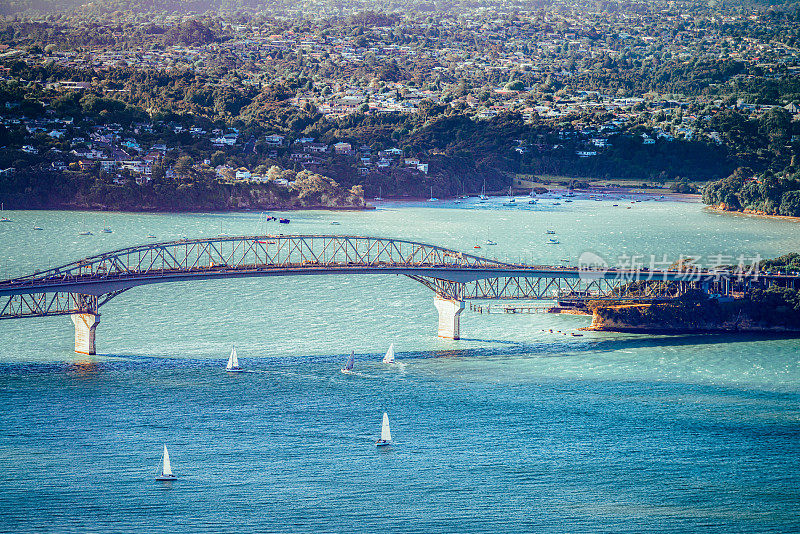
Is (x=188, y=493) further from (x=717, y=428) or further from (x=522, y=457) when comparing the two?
(x=717, y=428)

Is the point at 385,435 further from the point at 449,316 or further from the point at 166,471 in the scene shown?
the point at 449,316

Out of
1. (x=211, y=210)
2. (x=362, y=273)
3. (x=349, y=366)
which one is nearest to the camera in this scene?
(x=349, y=366)


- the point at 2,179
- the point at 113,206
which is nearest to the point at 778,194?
the point at 113,206

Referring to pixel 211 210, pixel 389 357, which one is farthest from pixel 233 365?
pixel 211 210

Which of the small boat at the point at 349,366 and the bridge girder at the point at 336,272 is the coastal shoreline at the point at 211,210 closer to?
the bridge girder at the point at 336,272

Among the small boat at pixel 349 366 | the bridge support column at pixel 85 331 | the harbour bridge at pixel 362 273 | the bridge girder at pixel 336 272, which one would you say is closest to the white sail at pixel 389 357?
the small boat at pixel 349 366

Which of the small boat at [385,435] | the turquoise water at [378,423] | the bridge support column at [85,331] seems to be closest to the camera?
the turquoise water at [378,423]

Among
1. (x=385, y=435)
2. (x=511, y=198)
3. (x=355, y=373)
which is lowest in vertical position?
(x=385, y=435)
